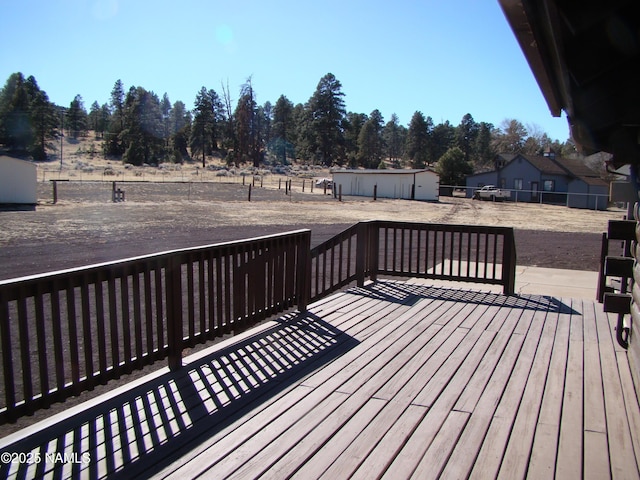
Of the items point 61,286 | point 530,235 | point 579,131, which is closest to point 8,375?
point 61,286

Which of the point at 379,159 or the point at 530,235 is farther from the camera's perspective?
the point at 379,159

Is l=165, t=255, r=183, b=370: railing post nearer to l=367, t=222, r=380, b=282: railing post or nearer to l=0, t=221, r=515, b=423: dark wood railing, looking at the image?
l=0, t=221, r=515, b=423: dark wood railing

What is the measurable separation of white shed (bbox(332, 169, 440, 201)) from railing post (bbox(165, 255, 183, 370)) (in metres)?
39.8

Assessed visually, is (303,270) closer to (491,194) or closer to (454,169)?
(491,194)

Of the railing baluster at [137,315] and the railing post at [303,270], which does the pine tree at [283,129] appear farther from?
the railing baluster at [137,315]

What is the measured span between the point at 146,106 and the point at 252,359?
82163 mm

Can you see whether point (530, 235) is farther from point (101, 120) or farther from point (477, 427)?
point (101, 120)

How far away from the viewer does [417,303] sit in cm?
586

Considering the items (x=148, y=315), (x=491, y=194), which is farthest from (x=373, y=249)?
(x=491, y=194)

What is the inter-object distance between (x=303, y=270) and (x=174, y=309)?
182 centimetres

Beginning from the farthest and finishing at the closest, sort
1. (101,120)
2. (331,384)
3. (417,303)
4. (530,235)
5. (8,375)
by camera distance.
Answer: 1. (101,120)
2. (530,235)
3. (417,303)
4. (331,384)
5. (8,375)

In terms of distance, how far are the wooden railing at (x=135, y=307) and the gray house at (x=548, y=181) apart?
131 ft

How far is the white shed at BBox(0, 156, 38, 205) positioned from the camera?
23641mm

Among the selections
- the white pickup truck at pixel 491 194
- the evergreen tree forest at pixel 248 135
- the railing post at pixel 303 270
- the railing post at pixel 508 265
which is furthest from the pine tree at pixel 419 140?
the railing post at pixel 303 270
